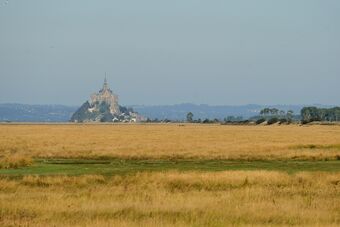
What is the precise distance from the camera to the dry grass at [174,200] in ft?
61.7

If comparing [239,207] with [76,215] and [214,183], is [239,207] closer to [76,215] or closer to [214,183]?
[76,215]

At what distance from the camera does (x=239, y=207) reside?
21141 mm

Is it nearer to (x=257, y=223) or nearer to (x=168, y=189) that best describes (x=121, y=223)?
(x=257, y=223)

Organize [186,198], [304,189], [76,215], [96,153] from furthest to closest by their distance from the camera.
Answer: [96,153] < [304,189] < [186,198] < [76,215]

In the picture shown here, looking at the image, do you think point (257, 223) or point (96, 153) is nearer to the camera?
point (257, 223)

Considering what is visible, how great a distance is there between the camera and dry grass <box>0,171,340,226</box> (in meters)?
18.8

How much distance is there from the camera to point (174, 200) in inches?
907

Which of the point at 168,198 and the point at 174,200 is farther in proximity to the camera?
the point at 168,198

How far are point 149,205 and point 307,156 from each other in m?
31.9

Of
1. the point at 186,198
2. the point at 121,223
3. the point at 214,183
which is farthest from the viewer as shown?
the point at 214,183

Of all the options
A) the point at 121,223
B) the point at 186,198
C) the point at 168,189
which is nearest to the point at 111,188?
the point at 168,189

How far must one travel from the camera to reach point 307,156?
5178 cm

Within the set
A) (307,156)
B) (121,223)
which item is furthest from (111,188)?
(307,156)

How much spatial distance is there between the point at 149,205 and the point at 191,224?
13.3ft
